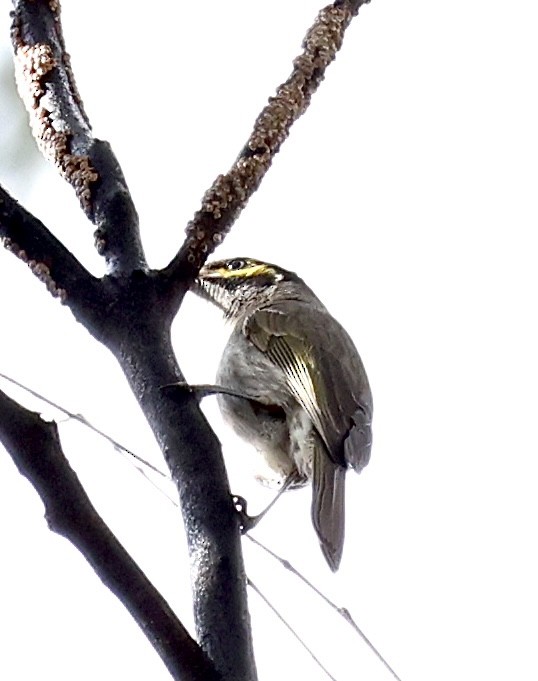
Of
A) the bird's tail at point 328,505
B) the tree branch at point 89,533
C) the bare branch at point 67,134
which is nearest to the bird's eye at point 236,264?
the bird's tail at point 328,505

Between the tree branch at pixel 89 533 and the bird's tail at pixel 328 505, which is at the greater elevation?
the bird's tail at pixel 328 505

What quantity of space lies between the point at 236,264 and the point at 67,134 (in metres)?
1.96

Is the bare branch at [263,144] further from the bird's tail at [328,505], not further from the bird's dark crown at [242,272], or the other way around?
the bird's dark crown at [242,272]

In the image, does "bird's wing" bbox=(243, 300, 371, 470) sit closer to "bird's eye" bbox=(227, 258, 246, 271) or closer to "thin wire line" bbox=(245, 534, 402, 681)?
"bird's eye" bbox=(227, 258, 246, 271)

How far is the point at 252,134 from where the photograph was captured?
1.92 m

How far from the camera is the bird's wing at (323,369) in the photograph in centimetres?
273

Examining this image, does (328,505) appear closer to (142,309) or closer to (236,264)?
(142,309)

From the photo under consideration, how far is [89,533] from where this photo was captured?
1.19m

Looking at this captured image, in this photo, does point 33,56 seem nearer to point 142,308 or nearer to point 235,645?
point 142,308

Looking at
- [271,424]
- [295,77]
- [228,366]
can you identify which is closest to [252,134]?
[295,77]

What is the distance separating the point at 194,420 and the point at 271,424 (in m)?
1.38

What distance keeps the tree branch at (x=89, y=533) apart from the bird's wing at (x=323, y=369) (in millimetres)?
1449

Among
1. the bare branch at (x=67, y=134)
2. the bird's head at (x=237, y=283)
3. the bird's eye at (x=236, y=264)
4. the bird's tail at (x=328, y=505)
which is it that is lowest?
the bird's tail at (x=328, y=505)

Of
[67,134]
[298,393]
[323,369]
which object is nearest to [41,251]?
[67,134]
